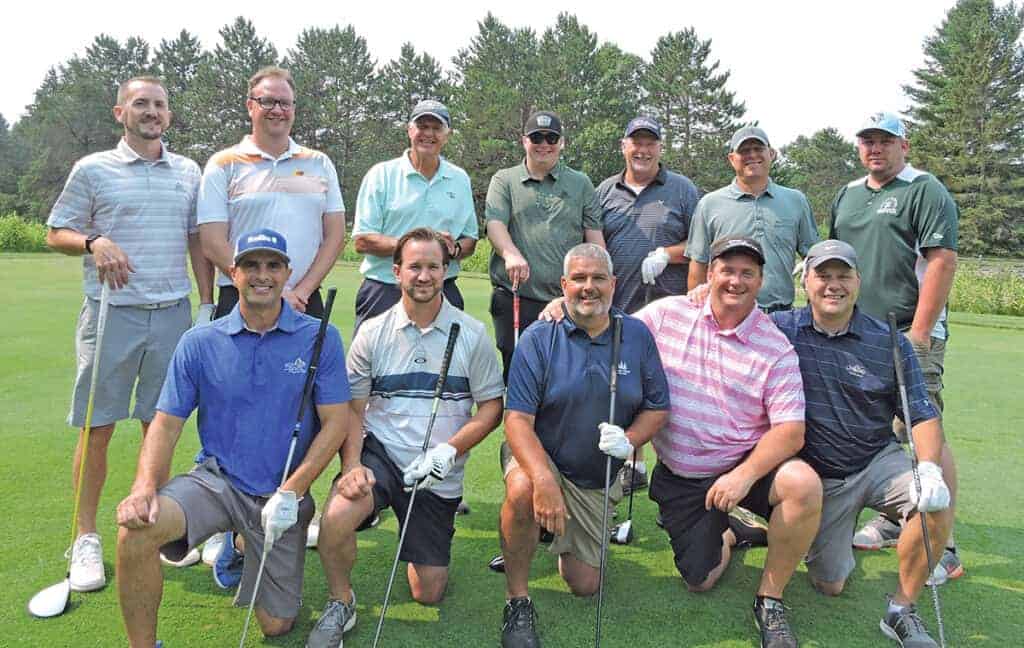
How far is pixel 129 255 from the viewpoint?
403 centimetres

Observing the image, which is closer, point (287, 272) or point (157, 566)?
point (157, 566)

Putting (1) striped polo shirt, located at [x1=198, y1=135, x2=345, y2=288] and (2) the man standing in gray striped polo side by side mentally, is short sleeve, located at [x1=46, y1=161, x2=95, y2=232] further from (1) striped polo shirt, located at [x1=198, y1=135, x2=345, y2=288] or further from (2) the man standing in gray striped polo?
(1) striped polo shirt, located at [x1=198, y1=135, x2=345, y2=288]

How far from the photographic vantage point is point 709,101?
189 ft

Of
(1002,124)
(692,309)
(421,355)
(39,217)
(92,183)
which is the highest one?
(1002,124)

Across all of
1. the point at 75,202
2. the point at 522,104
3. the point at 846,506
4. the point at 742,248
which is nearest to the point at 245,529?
the point at 75,202

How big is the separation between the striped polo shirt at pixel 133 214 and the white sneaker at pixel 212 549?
4.24ft

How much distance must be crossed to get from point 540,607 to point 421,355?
1295 millimetres

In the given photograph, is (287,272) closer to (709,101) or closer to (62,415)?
(62,415)

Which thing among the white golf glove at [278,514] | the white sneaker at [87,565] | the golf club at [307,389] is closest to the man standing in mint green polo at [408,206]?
the golf club at [307,389]

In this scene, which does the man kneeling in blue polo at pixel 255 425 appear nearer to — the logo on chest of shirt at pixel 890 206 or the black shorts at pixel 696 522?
the black shorts at pixel 696 522

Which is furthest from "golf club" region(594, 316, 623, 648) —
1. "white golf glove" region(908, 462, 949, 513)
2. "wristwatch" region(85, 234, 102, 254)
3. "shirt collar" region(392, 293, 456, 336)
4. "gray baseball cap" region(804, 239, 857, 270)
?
"wristwatch" region(85, 234, 102, 254)

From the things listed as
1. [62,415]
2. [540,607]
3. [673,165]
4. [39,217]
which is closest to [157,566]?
[540,607]

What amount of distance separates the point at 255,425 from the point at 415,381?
2.52 feet

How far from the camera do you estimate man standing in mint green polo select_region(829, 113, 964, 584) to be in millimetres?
4074
